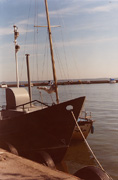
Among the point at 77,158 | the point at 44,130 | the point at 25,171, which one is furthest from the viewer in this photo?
the point at 77,158

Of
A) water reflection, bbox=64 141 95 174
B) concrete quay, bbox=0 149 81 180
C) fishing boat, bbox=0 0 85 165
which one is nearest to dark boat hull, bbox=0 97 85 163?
fishing boat, bbox=0 0 85 165

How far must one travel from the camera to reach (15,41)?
17.2 m

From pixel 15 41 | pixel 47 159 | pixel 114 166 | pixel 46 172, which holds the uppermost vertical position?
pixel 15 41

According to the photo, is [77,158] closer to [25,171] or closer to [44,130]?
[44,130]

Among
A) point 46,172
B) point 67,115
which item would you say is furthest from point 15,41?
point 46,172

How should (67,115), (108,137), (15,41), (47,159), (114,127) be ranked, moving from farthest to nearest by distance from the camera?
(114,127), (108,137), (15,41), (67,115), (47,159)

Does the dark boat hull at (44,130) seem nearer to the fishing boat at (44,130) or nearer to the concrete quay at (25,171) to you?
the fishing boat at (44,130)

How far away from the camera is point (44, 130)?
12062mm

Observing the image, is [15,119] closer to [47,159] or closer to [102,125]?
[47,159]

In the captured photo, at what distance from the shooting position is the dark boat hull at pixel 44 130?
11.7m

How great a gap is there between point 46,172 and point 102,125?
17530mm

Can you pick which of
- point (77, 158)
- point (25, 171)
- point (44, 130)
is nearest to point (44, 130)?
point (44, 130)

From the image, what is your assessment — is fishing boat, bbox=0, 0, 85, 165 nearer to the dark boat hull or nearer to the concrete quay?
the dark boat hull

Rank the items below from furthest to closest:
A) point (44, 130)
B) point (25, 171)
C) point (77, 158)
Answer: point (77, 158) < point (44, 130) < point (25, 171)
